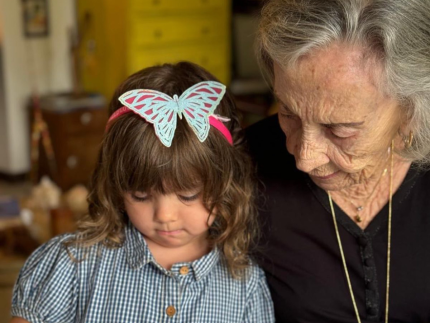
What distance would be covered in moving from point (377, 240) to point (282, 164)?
0.29 m

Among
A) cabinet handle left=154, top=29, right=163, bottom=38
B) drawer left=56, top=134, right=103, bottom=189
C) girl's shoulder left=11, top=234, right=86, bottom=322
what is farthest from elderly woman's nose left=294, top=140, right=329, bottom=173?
cabinet handle left=154, top=29, right=163, bottom=38

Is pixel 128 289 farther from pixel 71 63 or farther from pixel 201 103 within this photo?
pixel 71 63

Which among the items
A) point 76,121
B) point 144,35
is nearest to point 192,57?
point 144,35

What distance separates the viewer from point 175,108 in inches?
59.2

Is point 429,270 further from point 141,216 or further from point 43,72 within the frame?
point 43,72

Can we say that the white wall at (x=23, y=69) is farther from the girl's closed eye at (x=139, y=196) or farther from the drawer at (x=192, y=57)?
the girl's closed eye at (x=139, y=196)

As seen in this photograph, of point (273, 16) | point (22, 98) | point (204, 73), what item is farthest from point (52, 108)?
point (273, 16)

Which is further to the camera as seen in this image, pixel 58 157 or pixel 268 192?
pixel 58 157

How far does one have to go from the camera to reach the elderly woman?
1285 mm

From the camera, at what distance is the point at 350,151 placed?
4.52 feet

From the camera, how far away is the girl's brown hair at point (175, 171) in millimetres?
1491

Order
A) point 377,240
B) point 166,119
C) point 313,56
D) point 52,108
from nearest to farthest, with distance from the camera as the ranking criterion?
point 313,56 → point 166,119 → point 377,240 → point 52,108

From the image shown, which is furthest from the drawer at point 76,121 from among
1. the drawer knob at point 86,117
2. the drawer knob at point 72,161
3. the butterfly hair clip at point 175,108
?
the butterfly hair clip at point 175,108

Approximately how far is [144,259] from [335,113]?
0.60 meters
